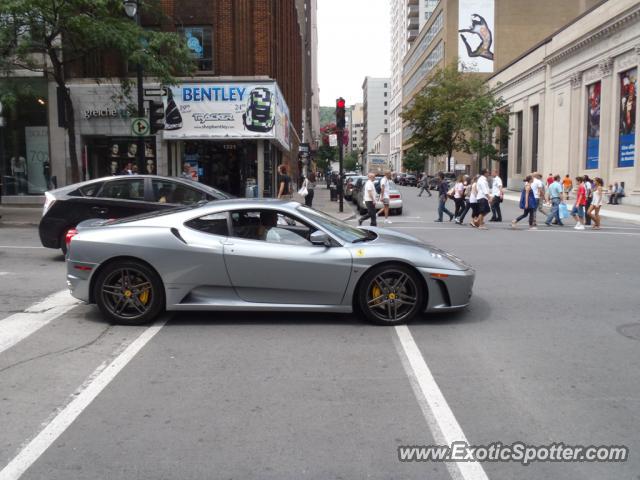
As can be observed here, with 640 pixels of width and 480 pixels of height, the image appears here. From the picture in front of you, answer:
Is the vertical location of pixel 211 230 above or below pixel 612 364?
above

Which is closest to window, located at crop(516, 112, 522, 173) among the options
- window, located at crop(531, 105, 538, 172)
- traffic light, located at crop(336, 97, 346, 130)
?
window, located at crop(531, 105, 538, 172)

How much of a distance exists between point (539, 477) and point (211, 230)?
4.43m

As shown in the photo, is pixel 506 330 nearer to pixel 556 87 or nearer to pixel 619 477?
pixel 619 477

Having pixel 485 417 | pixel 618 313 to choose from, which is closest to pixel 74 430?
pixel 485 417

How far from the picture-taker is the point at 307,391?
16.0ft

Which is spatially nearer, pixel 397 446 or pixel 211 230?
pixel 397 446

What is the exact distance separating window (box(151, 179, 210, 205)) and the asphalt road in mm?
3724

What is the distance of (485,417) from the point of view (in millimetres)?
4371

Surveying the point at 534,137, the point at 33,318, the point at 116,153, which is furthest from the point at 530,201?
the point at 534,137

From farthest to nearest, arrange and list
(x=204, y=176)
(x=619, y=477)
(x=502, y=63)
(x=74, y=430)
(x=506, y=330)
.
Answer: (x=502, y=63)
(x=204, y=176)
(x=506, y=330)
(x=74, y=430)
(x=619, y=477)

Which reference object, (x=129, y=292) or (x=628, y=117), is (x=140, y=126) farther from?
(x=628, y=117)

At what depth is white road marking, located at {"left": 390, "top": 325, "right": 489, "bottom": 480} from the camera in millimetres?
3629

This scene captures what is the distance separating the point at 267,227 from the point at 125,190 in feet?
17.9

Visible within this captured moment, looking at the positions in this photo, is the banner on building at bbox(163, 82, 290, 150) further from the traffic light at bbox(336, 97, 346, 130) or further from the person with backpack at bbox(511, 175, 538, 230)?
the person with backpack at bbox(511, 175, 538, 230)
